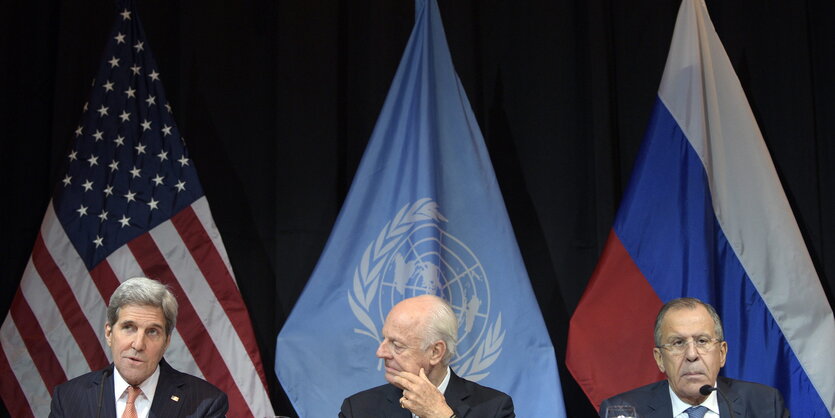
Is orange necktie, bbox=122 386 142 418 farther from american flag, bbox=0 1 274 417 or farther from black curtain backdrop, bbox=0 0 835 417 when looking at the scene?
black curtain backdrop, bbox=0 0 835 417

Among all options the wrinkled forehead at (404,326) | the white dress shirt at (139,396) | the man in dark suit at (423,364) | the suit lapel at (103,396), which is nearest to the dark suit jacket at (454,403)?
the man in dark suit at (423,364)

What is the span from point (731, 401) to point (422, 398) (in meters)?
1.07

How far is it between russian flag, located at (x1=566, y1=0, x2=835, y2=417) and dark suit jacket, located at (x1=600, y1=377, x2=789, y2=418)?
80 cm

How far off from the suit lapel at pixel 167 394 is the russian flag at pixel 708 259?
1752 millimetres

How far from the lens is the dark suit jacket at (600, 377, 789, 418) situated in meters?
3.19

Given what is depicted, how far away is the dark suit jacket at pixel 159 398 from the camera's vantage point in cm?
306

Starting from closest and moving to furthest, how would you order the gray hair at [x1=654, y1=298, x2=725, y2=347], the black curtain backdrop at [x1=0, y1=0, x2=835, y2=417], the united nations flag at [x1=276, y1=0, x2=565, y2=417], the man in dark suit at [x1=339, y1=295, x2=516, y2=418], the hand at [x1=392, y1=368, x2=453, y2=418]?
the hand at [x1=392, y1=368, x2=453, y2=418] < the man in dark suit at [x1=339, y1=295, x2=516, y2=418] < the gray hair at [x1=654, y1=298, x2=725, y2=347] < the united nations flag at [x1=276, y1=0, x2=565, y2=417] < the black curtain backdrop at [x1=0, y1=0, x2=835, y2=417]

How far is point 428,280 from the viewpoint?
161 inches

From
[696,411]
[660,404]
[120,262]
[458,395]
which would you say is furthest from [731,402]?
[120,262]

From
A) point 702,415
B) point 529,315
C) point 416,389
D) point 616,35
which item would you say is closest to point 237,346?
point 529,315

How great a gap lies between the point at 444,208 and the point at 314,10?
1.29 metres

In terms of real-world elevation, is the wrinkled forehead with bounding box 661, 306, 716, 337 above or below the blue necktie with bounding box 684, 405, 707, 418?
above

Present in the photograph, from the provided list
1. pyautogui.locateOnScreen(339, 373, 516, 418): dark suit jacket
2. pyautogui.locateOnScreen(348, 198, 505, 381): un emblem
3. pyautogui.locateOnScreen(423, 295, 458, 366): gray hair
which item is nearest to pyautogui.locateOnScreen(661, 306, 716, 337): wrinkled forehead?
pyautogui.locateOnScreen(339, 373, 516, 418): dark suit jacket

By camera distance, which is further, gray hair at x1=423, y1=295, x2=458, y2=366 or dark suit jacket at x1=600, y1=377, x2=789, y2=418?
dark suit jacket at x1=600, y1=377, x2=789, y2=418
